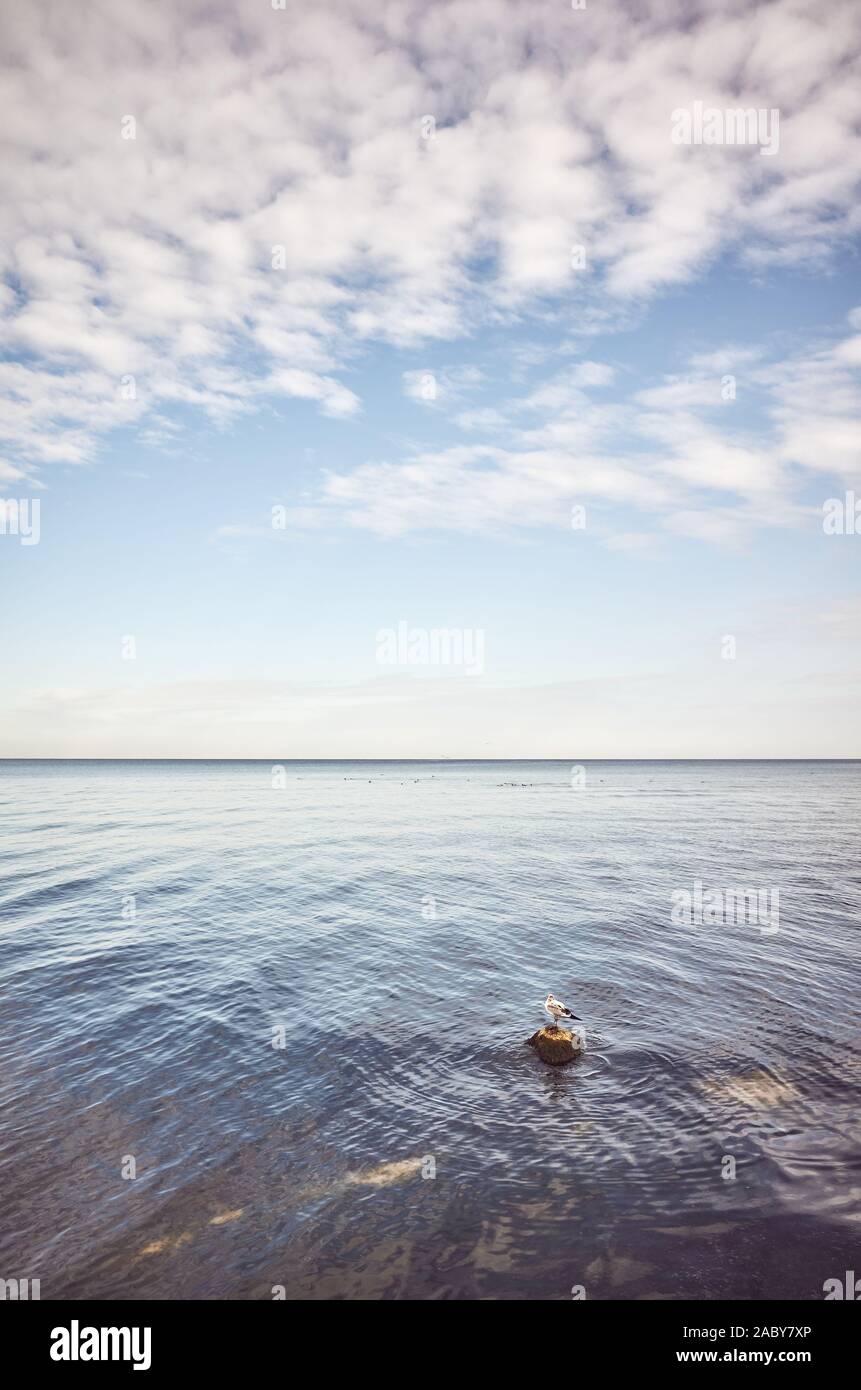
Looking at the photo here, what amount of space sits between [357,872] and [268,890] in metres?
7.08

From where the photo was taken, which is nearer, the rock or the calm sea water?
the calm sea water

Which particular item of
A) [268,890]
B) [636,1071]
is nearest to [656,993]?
[636,1071]

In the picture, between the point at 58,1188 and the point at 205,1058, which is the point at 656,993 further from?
the point at 58,1188

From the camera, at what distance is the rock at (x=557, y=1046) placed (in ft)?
46.1

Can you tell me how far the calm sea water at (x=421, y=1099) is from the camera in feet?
28.1

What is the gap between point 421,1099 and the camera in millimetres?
12539

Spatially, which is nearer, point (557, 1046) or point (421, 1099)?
point (421, 1099)

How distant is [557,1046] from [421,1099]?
337 cm

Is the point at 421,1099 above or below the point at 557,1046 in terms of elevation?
below

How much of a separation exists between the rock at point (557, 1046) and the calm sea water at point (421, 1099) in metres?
0.28

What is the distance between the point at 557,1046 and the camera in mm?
14172

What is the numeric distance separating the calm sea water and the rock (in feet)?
0.93

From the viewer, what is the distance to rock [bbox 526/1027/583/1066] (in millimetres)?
14055

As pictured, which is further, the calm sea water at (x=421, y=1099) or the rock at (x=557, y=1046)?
the rock at (x=557, y=1046)
